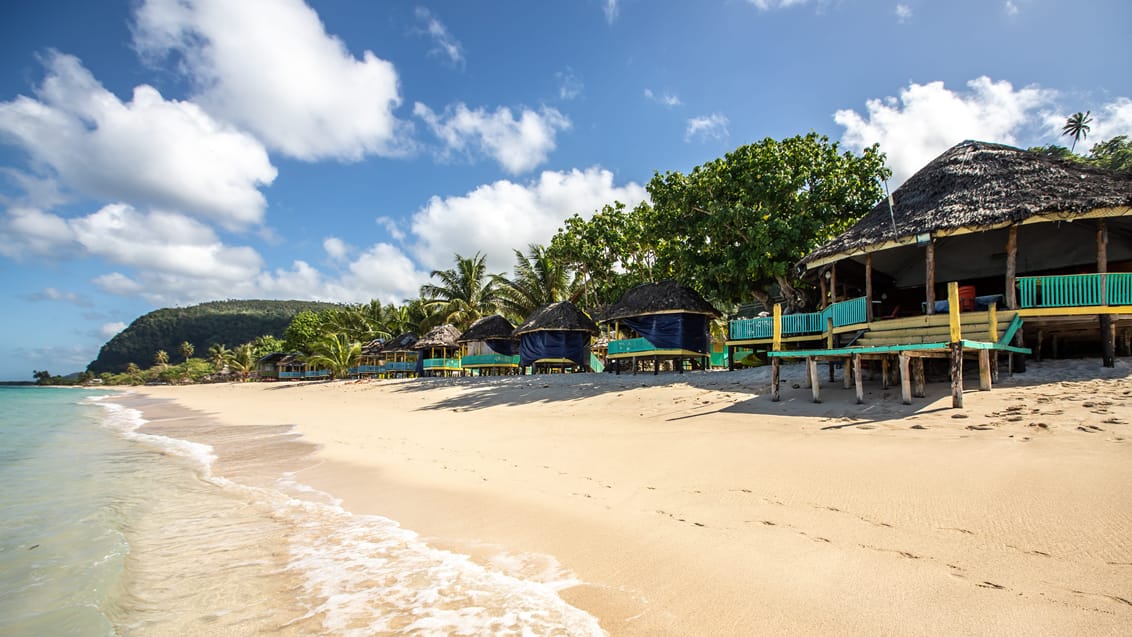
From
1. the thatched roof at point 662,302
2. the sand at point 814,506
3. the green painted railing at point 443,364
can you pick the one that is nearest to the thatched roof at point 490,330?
the green painted railing at point 443,364

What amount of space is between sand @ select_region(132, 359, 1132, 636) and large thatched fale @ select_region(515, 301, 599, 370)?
14870 mm

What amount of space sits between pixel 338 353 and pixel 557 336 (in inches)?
862

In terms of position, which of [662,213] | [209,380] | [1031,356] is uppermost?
[662,213]

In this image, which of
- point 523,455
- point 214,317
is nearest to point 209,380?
point 214,317

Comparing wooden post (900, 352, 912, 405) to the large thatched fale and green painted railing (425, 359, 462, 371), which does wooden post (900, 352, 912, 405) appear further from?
green painted railing (425, 359, 462, 371)

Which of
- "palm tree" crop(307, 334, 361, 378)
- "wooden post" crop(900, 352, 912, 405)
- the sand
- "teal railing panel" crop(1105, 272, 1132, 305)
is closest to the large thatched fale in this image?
the sand

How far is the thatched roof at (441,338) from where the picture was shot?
31.7m

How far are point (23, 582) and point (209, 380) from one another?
77.7m

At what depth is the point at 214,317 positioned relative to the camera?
11262cm

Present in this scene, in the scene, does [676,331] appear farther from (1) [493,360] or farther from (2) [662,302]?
(1) [493,360]

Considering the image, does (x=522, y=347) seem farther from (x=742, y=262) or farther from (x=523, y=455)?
(x=523, y=455)

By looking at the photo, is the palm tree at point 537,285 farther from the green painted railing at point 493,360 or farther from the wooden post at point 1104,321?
the wooden post at point 1104,321

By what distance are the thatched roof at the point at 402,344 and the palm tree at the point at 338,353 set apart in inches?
91.7

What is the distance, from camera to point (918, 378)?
8.27m
